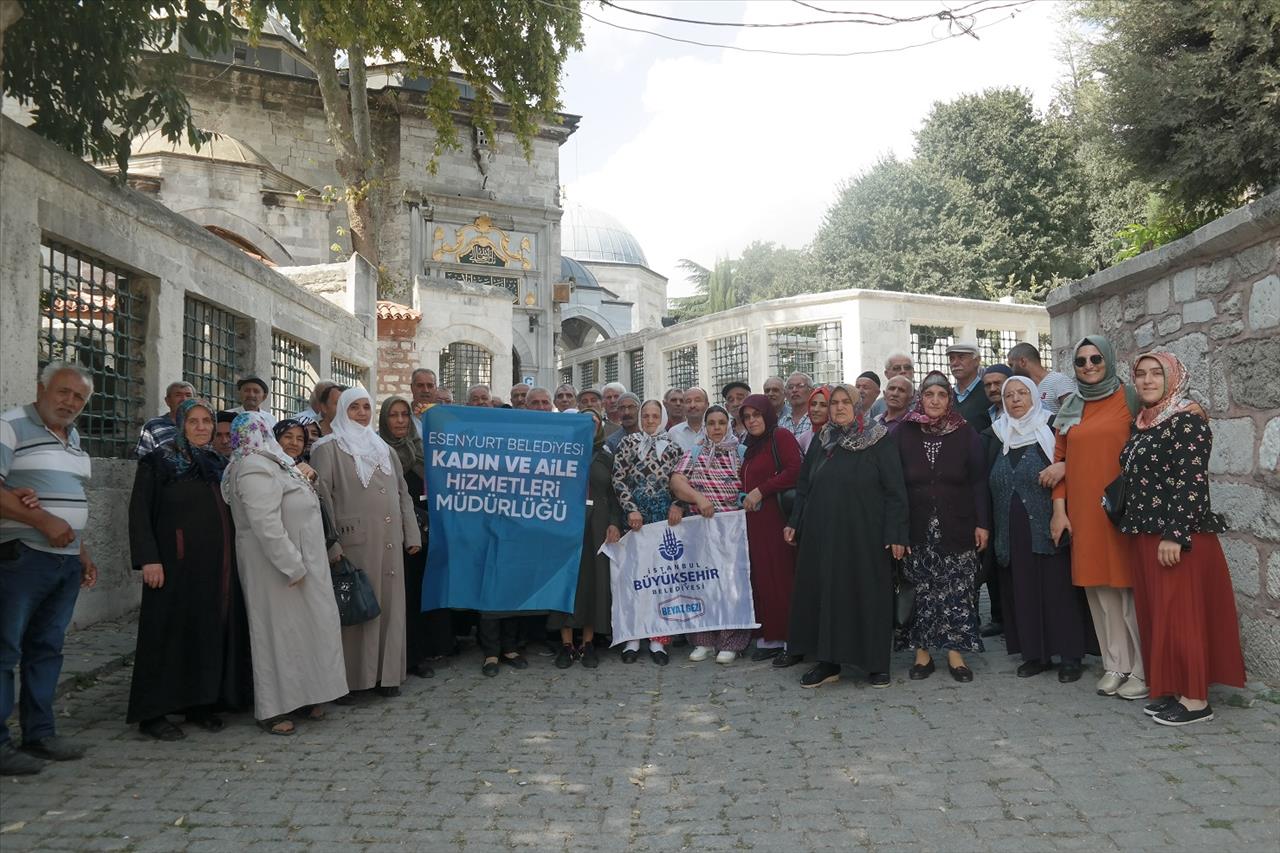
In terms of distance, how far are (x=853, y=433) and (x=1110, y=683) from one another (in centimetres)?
194

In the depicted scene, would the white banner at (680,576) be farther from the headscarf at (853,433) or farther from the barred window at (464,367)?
the barred window at (464,367)

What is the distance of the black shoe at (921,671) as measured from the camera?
17.8 feet

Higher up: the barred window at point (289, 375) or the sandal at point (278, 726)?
the barred window at point (289, 375)

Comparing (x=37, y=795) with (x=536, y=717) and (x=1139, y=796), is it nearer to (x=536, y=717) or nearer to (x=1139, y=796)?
(x=536, y=717)

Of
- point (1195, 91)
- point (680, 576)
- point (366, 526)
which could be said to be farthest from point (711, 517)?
point (1195, 91)

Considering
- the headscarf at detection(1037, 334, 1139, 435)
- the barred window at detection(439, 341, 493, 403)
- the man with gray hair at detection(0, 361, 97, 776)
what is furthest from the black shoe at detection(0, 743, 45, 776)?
the barred window at detection(439, 341, 493, 403)

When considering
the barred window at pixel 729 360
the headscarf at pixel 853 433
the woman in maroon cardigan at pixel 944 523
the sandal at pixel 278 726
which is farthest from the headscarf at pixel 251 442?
the barred window at pixel 729 360

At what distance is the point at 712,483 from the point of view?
20.7ft

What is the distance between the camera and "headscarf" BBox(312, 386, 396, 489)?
5.34 metres

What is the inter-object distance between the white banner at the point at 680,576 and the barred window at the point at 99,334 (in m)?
3.65

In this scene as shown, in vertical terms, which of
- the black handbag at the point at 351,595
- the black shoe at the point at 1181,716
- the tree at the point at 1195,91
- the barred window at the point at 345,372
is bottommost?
the black shoe at the point at 1181,716

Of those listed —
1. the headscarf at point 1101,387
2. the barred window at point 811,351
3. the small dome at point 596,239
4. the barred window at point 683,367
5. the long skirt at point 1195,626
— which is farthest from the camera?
the small dome at point 596,239

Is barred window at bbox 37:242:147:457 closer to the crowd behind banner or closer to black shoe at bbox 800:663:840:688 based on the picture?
the crowd behind banner

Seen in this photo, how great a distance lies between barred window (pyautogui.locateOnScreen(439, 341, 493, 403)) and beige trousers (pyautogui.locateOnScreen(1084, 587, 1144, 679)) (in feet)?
52.6
